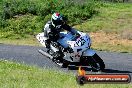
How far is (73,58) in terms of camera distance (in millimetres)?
14047

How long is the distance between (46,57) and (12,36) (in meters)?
9.11

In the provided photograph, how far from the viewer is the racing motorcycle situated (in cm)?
1333

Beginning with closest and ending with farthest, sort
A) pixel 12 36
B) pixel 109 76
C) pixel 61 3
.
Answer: pixel 109 76, pixel 12 36, pixel 61 3

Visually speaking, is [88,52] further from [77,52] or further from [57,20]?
[57,20]

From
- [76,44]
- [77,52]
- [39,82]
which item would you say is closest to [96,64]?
[77,52]

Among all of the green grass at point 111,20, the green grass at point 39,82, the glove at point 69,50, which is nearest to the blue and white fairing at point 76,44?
the glove at point 69,50

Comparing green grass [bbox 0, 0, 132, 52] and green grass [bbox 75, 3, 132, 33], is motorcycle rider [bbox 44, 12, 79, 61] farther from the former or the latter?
green grass [bbox 75, 3, 132, 33]

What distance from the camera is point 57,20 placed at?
13844mm

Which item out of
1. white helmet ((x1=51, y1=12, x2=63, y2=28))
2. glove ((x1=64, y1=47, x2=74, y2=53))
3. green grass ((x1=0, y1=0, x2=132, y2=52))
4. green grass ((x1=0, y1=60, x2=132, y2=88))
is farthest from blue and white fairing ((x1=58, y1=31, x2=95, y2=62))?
green grass ((x1=0, y1=0, x2=132, y2=52))

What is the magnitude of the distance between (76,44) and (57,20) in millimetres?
1025

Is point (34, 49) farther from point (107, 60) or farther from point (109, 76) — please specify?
point (109, 76)

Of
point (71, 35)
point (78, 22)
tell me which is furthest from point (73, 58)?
point (78, 22)

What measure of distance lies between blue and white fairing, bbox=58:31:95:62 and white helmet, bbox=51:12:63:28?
55 centimetres

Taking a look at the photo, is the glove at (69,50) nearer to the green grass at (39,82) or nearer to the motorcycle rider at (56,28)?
the motorcycle rider at (56,28)
